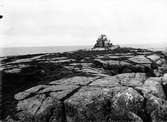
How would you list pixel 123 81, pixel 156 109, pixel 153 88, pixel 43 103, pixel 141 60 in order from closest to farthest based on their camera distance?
pixel 156 109
pixel 43 103
pixel 153 88
pixel 123 81
pixel 141 60

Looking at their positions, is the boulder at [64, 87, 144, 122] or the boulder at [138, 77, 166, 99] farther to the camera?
the boulder at [138, 77, 166, 99]

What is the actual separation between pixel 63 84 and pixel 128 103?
437cm

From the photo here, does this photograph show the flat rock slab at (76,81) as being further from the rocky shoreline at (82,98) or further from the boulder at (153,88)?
the boulder at (153,88)

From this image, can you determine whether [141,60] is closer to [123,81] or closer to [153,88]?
[123,81]

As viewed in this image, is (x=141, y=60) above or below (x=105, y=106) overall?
above

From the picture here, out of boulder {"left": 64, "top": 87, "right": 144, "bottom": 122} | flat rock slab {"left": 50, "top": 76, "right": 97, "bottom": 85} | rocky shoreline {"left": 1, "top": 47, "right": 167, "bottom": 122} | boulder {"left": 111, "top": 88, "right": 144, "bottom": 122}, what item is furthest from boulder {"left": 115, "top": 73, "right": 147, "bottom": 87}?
flat rock slab {"left": 50, "top": 76, "right": 97, "bottom": 85}

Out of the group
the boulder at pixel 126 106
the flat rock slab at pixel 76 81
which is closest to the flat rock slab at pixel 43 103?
the flat rock slab at pixel 76 81

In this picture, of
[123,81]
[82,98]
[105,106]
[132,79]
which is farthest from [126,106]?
[132,79]

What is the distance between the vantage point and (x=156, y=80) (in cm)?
1319

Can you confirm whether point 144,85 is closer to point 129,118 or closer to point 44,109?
point 129,118

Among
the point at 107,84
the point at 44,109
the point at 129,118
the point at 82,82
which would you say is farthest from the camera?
the point at 82,82

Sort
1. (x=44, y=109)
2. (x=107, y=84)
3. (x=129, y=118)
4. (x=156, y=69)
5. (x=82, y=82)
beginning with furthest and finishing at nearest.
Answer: (x=156, y=69) → (x=82, y=82) → (x=107, y=84) → (x=44, y=109) → (x=129, y=118)

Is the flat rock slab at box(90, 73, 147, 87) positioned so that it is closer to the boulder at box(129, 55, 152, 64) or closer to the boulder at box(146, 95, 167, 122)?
the boulder at box(146, 95, 167, 122)

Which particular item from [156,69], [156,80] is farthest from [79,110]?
[156,69]
